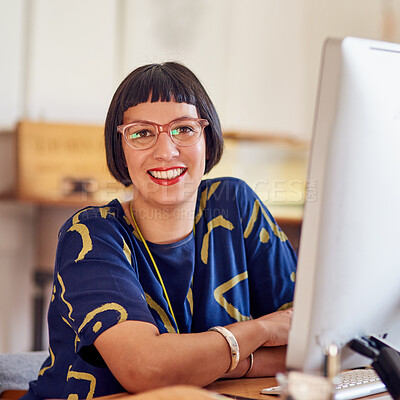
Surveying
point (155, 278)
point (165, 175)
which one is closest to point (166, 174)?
point (165, 175)

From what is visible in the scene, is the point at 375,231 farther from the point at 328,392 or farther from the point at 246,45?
the point at 246,45

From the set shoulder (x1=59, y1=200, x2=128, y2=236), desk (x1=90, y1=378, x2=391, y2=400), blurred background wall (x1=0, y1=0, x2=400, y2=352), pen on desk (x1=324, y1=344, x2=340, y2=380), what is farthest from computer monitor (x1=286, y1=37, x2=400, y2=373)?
blurred background wall (x1=0, y1=0, x2=400, y2=352)

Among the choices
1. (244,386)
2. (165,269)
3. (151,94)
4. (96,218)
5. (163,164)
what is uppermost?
(151,94)

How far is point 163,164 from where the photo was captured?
3.96 feet

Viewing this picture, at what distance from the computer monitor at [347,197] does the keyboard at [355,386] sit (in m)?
0.21

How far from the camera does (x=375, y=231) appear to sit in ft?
2.32

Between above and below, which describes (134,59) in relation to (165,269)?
above

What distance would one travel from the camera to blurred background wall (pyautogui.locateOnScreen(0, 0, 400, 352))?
2893mm

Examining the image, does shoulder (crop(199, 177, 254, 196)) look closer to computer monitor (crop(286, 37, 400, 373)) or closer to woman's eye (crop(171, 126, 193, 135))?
woman's eye (crop(171, 126, 193, 135))

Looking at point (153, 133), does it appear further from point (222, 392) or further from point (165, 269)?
point (222, 392)

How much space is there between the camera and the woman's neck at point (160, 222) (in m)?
1.24

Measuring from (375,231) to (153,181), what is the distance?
61 centimetres

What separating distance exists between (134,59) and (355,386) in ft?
8.00

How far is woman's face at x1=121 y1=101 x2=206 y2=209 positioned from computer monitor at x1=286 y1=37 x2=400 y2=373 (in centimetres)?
57
